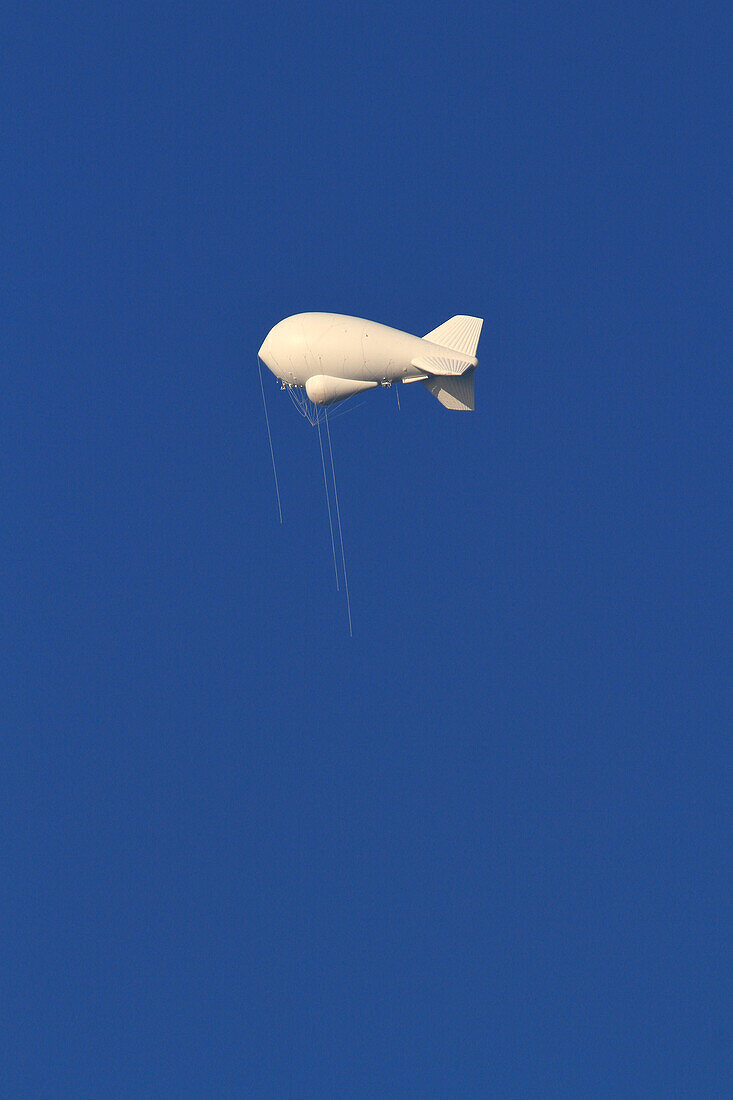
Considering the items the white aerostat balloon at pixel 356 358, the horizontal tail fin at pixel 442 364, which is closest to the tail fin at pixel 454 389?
the white aerostat balloon at pixel 356 358

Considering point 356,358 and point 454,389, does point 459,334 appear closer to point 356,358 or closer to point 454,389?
Result: point 454,389

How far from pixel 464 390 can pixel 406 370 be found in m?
2.50

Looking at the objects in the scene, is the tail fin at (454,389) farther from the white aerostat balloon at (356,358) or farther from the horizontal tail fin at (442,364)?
the horizontal tail fin at (442,364)

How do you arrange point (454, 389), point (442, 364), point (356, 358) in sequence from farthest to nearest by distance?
point (454, 389) < point (442, 364) < point (356, 358)

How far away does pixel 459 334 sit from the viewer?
55438 mm

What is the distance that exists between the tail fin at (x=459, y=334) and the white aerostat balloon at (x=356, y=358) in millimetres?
52

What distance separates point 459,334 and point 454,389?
2179mm

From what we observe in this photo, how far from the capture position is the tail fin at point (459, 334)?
181 ft

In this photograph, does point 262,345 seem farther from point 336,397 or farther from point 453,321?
point 453,321

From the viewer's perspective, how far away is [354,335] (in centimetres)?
5316

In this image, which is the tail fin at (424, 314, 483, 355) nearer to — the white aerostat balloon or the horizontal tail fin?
the white aerostat balloon

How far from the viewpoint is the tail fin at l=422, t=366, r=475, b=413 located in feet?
180

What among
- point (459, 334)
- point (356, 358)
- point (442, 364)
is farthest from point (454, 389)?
point (356, 358)

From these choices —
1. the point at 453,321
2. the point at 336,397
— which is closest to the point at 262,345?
the point at 336,397
